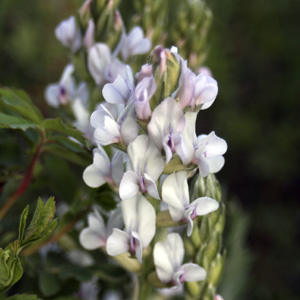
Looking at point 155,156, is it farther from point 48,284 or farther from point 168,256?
point 48,284

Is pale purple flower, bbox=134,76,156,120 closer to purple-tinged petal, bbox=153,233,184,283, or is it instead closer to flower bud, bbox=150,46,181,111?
flower bud, bbox=150,46,181,111

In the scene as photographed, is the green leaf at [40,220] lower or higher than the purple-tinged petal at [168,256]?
higher

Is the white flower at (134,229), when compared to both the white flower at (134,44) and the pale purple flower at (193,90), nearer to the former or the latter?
the pale purple flower at (193,90)

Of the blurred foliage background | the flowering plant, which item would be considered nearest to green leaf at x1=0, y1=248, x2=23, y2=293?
the flowering plant

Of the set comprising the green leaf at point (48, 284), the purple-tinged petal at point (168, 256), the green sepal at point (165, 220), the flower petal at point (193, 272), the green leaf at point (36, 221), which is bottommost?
the green leaf at point (48, 284)

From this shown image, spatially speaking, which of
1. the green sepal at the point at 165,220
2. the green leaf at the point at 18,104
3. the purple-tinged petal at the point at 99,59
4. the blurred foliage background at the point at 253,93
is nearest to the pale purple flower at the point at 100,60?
the purple-tinged petal at the point at 99,59

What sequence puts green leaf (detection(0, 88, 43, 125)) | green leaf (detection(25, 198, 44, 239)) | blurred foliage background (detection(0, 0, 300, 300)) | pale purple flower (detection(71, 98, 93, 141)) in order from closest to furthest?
green leaf (detection(25, 198, 44, 239)) < green leaf (detection(0, 88, 43, 125)) < pale purple flower (detection(71, 98, 93, 141)) < blurred foliage background (detection(0, 0, 300, 300))
